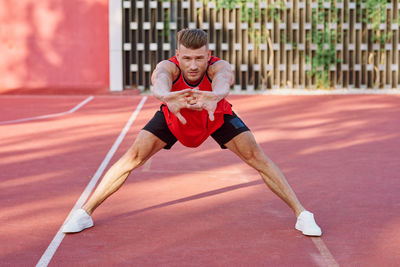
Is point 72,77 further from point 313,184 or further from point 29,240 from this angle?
point 29,240

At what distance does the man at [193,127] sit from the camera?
13.4 feet

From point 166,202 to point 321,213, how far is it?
128 cm

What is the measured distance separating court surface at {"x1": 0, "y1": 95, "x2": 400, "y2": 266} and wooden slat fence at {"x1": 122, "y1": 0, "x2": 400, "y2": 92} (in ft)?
17.4

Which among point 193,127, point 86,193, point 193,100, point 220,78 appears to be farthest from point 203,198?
point 193,100

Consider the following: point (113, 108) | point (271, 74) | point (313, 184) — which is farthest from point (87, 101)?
point (313, 184)

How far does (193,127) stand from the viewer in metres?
4.11

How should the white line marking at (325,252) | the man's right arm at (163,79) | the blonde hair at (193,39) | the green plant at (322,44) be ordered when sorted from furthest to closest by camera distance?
the green plant at (322,44) < the blonde hair at (193,39) < the man's right arm at (163,79) < the white line marking at (325,252)

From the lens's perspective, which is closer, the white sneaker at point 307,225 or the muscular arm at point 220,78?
the muscular arm at point 220,78

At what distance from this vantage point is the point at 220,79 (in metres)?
4.03

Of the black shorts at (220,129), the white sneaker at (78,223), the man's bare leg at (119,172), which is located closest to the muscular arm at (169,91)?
the black shorts at (220,129)

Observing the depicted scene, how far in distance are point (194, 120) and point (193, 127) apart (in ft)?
0.16

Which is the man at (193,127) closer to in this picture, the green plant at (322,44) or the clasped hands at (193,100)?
the clasped hands at (193,100)

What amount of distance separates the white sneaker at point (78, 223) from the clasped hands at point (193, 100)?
1085 millimetres

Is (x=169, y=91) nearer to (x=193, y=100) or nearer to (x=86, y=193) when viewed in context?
(x=193, y=100)
